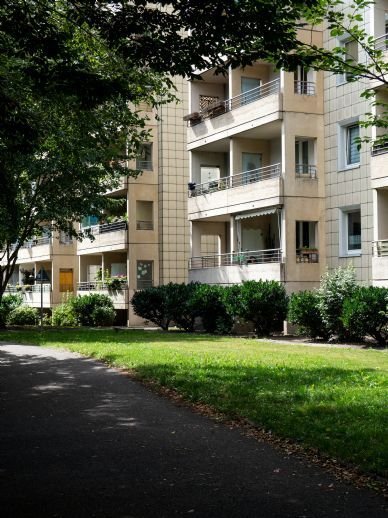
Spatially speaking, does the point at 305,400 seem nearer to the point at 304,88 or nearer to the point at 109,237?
the point at 304,88

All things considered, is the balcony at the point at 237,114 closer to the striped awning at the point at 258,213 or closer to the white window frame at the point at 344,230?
the striped awning at the point at 258,213

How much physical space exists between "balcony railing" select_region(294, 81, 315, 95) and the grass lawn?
11693 millimetres

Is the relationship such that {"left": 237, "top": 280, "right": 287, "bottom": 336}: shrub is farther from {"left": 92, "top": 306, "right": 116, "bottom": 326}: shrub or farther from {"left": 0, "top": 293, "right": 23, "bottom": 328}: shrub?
{"left": 0, "top": 293, "right": 23, "bottom": 328}: shrub

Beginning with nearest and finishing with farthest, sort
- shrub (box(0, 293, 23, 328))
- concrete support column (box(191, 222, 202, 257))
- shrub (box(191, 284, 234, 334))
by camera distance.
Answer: shrub (box(191, 284, 234, 334)) → concrete support column (box(191, 222, 202, 257)) → shrub (box(0, 293, 23, 328))

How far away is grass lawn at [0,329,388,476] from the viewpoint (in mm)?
7672

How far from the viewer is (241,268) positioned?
29109 millimetres

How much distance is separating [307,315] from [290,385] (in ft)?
36.8

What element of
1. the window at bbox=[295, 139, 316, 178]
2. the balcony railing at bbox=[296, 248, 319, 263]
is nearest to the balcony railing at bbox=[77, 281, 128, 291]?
the balcony railing at bbox=[296, 248, 319, 263]

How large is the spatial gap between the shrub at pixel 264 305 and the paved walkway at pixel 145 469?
45.0 feet

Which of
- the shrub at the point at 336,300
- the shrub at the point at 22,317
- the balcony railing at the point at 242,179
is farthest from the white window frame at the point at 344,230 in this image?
the shrub at the point at 22,317

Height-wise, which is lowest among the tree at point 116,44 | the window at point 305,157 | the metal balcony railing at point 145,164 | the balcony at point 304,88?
the tree at point 116,44

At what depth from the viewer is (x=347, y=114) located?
26.4 metres

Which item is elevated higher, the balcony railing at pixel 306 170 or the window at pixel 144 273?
the balcony railing at pixel 306 170

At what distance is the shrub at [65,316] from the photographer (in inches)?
1508
